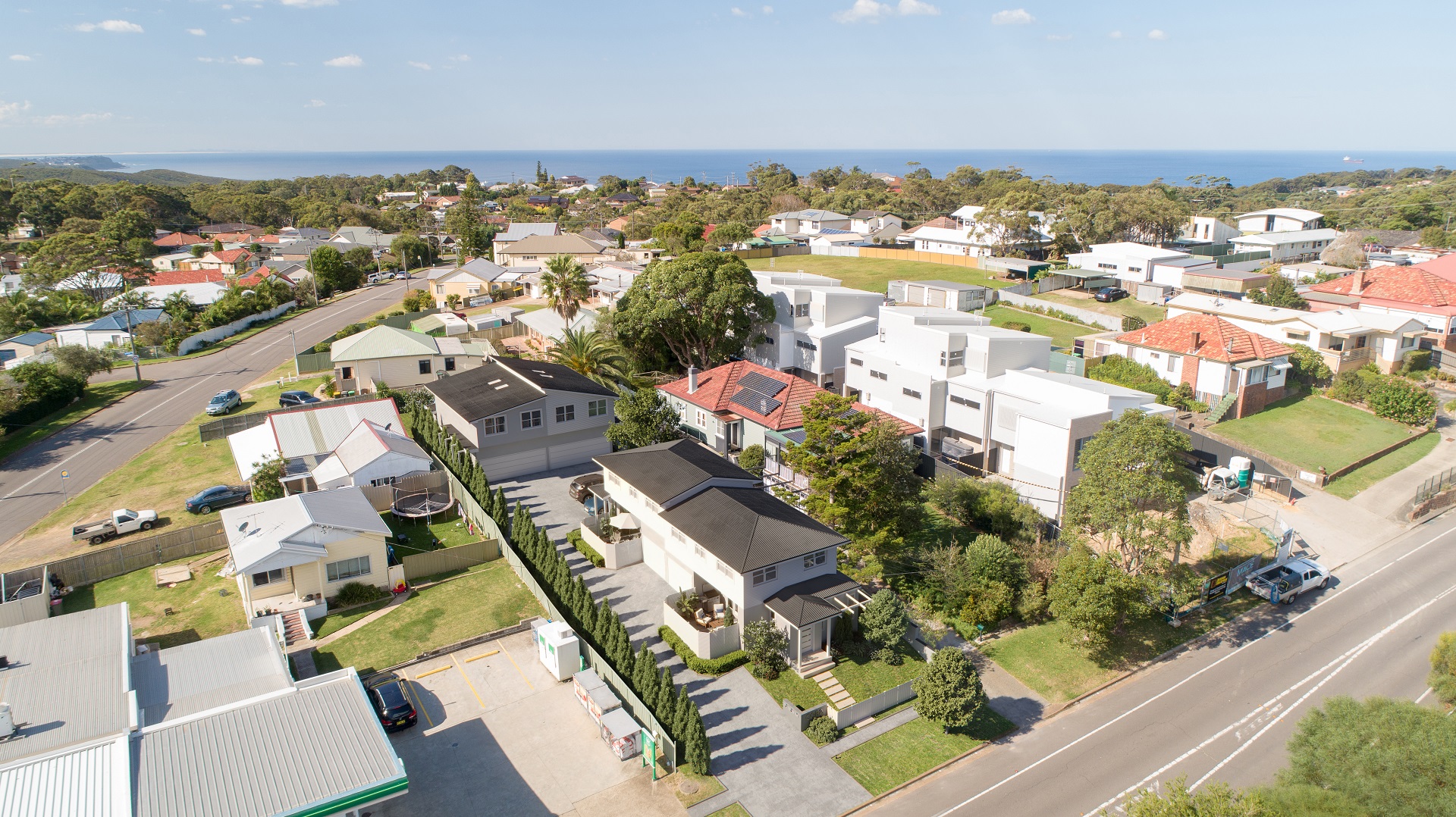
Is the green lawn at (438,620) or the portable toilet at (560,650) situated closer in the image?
the portable toilet at (560,650)

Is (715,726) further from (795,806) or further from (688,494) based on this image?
(688,494)

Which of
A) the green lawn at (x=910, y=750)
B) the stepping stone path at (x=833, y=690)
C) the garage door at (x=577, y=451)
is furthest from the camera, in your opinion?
the garage door at (x=577, y=451)

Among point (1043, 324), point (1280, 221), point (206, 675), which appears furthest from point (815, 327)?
point (1280, 221)

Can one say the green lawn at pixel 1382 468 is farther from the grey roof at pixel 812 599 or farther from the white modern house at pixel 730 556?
the grey roof at pixel 812 599

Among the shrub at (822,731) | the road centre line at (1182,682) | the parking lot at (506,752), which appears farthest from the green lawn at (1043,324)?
the parking lot at (506,752)

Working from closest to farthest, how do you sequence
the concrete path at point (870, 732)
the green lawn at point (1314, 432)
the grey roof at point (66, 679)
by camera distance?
the grey roof at point (66, 679) < the concrete path at point (870, 732) < the green lawn at point (1314, 432)

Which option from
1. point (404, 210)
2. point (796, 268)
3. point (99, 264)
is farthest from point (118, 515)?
point (404, 210)

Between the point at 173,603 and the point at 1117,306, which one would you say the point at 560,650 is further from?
the point at 1117,306
